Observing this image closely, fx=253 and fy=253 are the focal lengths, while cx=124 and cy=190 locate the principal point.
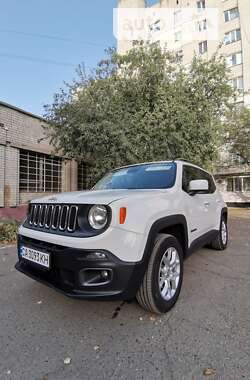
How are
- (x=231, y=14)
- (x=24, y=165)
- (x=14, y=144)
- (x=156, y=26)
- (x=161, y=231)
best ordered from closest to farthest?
(x=161, y=231) → (x=14, y=144) → (x=24, y=165) → (x=231, y=14) → (x=156, y=26)

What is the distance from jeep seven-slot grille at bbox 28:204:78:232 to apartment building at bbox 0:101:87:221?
733 centimetres

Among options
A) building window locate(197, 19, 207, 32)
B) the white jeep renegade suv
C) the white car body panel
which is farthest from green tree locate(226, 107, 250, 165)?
building window locate(197, 19, 207, 32)

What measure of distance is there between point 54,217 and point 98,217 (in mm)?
612

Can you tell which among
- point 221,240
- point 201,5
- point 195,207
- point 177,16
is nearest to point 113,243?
point 195,207

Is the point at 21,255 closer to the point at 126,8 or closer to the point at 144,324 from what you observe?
the point at 144,324

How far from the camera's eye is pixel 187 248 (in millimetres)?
3430

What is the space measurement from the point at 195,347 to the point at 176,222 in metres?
1.31

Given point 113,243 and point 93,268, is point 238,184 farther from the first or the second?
point 93,268

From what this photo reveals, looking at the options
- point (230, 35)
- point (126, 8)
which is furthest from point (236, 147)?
point (126, 8)

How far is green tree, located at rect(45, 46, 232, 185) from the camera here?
8648mm

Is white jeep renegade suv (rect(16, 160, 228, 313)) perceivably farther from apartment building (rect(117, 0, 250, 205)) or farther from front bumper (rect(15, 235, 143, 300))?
apartment building (rect(117, 0, 250, 205))

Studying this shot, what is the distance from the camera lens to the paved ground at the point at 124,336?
1960 mm

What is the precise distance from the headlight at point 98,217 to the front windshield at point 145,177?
3.63 ft

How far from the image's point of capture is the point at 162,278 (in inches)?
112
